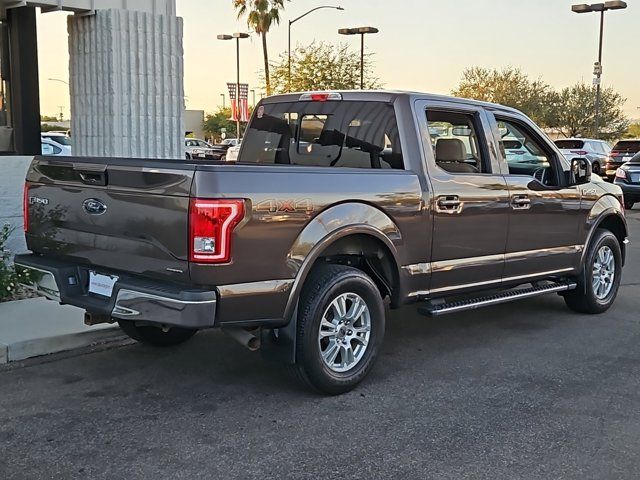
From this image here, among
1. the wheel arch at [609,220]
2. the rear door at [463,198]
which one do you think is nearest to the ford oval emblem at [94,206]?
the rear door at [463,198]

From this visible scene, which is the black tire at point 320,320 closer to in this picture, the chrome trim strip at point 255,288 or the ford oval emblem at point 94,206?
the chrome trim strip at point 255,288

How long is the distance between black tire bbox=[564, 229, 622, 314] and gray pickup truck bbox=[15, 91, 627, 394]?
0.78ft

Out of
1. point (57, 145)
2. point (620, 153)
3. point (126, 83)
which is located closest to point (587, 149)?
point (620, 153)

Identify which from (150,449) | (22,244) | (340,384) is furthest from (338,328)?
(22,244)

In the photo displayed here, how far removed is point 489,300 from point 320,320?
188 cm

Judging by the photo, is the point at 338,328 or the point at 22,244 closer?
the point at 338,328

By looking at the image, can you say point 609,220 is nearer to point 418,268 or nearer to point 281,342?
point 418,268

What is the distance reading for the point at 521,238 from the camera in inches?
247

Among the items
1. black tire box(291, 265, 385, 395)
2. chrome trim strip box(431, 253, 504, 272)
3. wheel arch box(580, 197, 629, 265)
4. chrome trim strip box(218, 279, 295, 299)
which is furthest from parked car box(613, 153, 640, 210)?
chrome trim strip box(218, 279, 295, 299)

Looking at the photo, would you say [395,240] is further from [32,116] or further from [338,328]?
[32,116]

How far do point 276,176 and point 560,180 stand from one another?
136 inches

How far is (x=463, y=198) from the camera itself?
18.6 feet

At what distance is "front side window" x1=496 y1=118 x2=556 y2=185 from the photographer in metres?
6.55

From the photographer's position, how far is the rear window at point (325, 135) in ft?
18.3
